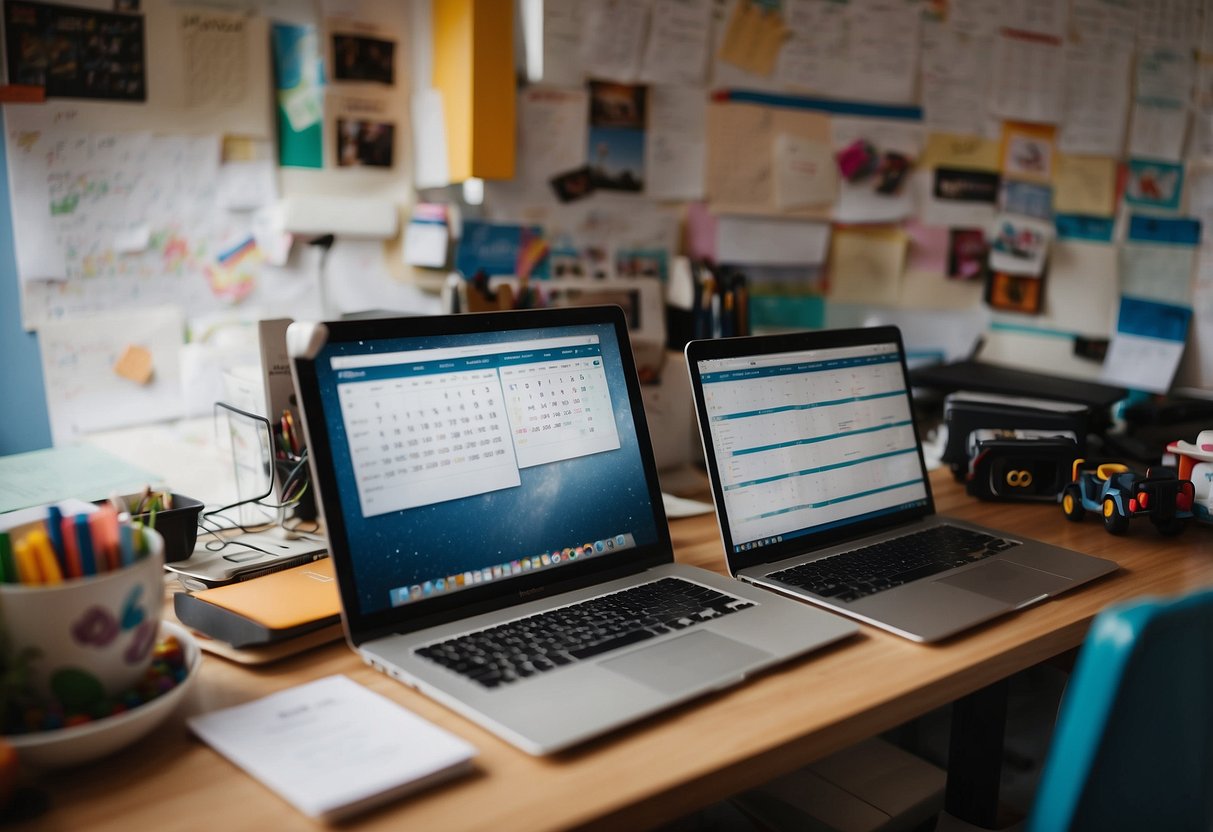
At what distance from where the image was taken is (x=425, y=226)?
159cm

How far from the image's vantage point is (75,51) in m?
1.30

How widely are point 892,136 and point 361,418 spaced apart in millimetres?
1625

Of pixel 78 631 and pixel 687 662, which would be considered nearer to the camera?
pixel 78 631

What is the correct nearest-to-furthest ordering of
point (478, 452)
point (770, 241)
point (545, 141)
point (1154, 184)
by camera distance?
1. point (478, 452)
2. point (545, 141)
3. point (770, 241)
4. point (1154, 184)

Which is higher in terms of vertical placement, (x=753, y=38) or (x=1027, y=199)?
(x=753, y=38)

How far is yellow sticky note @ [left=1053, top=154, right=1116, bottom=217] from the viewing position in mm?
2410

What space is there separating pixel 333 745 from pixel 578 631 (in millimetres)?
256

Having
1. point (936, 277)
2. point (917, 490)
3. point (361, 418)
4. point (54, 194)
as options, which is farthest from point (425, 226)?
point (936, 277)

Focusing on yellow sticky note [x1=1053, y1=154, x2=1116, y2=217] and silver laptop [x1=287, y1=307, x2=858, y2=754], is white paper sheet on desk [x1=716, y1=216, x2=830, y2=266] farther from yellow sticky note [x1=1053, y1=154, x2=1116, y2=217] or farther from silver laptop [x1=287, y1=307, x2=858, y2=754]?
silver laptop [x1=287, y1=307, x2=858, y2=754]

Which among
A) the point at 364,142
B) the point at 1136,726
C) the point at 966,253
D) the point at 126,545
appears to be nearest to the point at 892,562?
the point at 1136,726

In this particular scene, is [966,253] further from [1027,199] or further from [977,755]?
[977,755]

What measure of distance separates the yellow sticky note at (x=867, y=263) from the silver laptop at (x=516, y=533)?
114 cm

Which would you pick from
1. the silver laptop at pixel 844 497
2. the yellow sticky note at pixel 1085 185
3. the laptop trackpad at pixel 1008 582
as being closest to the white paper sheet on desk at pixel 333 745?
the silver laptop at pixel 844 497

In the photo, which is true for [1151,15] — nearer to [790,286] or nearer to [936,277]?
[936,277]
